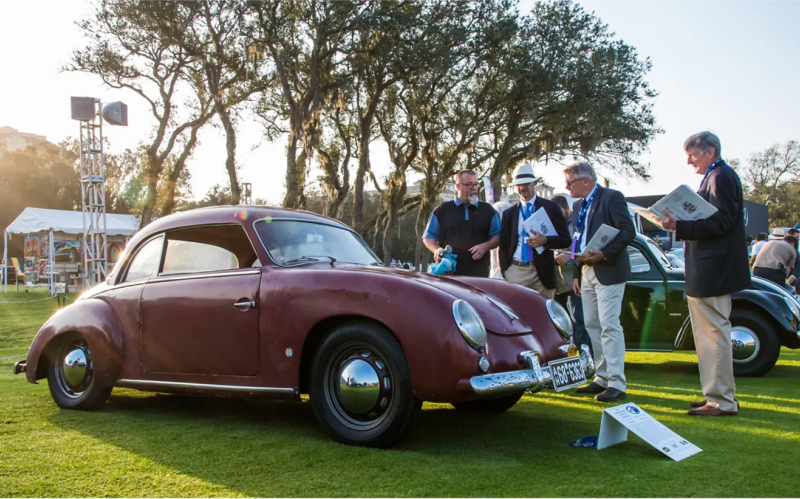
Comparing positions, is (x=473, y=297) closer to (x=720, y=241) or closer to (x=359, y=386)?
(x=359, y=386)

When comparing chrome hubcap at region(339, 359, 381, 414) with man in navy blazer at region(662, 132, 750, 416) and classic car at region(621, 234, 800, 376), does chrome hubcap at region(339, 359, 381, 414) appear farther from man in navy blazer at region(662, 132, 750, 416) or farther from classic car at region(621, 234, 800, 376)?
classic car at region(621, 234, 800, 376)

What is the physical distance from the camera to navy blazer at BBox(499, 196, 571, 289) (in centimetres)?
588

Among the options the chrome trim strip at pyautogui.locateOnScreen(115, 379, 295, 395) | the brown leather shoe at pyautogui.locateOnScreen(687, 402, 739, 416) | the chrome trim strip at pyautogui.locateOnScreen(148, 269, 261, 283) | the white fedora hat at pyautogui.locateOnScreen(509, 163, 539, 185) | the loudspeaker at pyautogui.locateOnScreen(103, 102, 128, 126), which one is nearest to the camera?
the chrome trim strip at pyautogui.locateOnScreen(115, 379, 295, 395)

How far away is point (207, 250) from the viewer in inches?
185

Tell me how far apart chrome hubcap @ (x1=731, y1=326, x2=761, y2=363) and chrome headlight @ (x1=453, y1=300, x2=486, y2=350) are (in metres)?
4.70

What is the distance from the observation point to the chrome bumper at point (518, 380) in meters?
3.36

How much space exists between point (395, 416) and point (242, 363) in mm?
1180

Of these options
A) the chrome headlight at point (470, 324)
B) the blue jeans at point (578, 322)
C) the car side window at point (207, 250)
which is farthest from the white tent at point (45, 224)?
the chrome headlight at point (470, 324)

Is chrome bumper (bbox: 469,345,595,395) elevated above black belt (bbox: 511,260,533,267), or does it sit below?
below

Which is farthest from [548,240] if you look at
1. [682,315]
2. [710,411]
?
[682,315]

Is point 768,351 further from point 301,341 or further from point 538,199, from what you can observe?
point 301,341

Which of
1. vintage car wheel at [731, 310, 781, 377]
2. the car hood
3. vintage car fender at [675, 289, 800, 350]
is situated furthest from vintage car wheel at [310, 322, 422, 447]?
vintage car wheel at [731, 310, 781, 377]

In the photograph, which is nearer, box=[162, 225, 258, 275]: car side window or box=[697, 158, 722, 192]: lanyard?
box=[162, 225, 258, 275]: car side window

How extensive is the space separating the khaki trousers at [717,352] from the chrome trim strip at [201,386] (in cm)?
311
